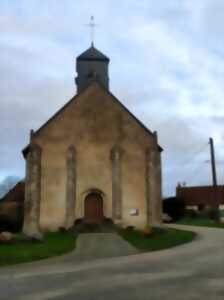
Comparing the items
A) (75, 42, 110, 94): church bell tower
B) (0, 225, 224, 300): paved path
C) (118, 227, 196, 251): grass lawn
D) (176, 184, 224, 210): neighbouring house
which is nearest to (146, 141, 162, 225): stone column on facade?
(118, 227, 196, 251): grass lawn

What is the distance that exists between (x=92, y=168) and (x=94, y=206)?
2656mm

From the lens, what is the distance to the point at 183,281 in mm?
11281

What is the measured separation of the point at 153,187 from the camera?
33781 mm

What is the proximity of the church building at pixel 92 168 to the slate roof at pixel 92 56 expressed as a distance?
7841mm

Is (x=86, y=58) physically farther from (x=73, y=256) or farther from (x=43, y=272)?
(x=43, y=272)

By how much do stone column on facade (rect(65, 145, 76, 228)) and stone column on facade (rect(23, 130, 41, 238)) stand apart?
6.36ft

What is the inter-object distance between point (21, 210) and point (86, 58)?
14873mm

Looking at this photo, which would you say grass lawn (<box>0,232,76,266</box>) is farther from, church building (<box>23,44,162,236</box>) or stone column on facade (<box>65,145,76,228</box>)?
church building (<box>23,44,162,236</box>)

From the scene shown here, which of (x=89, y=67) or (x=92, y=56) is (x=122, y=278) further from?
(x=92, y=56)

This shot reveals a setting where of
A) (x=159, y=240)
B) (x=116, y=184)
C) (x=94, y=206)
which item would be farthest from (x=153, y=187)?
(x=159, y=240)

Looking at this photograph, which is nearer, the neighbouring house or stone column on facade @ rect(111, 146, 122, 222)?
stone column on facade @ rect(111, 146, 122, 222)

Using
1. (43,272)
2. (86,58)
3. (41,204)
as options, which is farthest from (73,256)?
(86,58)

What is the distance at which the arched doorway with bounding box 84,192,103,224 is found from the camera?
110ft

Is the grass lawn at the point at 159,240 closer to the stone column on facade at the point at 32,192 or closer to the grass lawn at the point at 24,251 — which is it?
the grass lawn at the point at 24,251
